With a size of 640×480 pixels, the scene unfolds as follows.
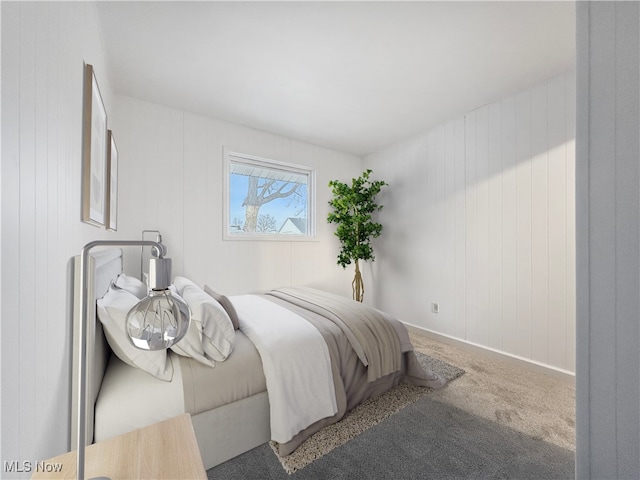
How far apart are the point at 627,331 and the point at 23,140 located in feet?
4.90

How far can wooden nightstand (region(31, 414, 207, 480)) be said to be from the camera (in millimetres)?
630

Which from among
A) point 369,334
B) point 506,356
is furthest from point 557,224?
point 369,334

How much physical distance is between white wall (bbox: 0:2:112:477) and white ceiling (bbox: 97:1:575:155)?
0.88 m

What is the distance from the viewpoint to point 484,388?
2.12 m

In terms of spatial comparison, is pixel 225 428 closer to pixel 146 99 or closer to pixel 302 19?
pixel 302 19

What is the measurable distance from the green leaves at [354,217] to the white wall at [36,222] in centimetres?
287

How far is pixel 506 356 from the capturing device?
103 inches

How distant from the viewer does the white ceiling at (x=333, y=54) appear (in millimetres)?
1641

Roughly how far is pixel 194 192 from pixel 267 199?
2.99ft

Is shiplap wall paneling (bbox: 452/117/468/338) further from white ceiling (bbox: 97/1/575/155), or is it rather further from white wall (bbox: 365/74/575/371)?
white ceiling (bbox: 97/1/575/155)

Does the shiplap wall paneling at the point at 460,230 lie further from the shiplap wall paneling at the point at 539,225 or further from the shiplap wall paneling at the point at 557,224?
the shiplap wall paneling at the point at 557,224

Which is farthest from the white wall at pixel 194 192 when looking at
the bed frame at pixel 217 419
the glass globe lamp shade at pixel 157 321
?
the glass globe lamp shade at pixel 157 321

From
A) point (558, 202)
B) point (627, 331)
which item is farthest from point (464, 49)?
point (627, 331)

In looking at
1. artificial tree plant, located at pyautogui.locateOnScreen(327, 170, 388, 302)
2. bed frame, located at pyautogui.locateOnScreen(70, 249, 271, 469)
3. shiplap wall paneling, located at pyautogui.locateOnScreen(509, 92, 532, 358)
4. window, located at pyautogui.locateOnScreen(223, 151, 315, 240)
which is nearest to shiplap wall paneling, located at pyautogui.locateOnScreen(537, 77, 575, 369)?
shiplap wall paneling, located at pyautogui.locateOnScreen(509, 92, 532, 358)
